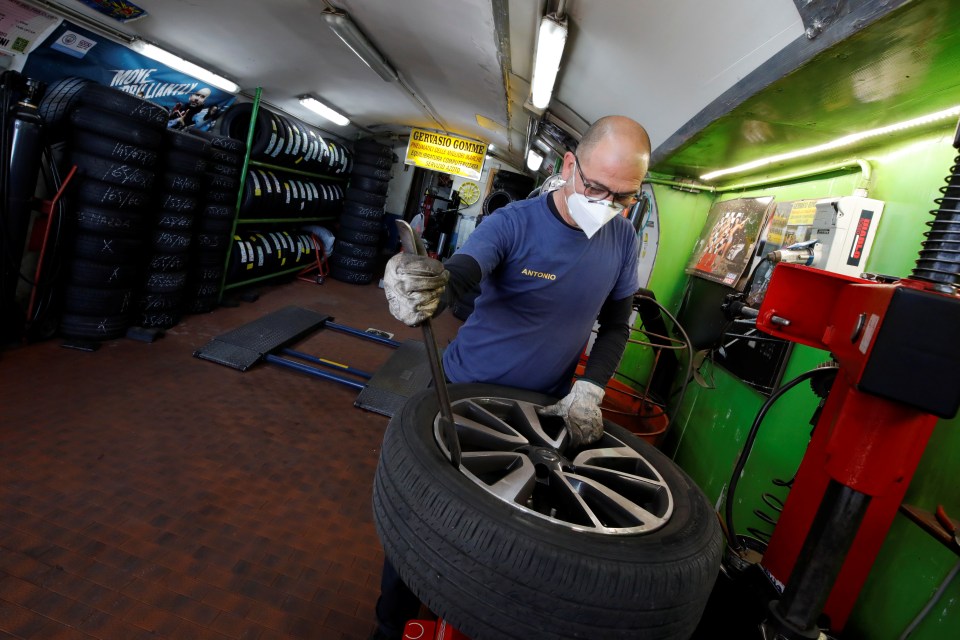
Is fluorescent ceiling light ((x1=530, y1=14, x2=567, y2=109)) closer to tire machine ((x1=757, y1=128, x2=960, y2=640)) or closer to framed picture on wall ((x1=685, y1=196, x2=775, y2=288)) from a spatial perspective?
framed picture on wall ((x1=685, y1=196, x2=775, y2=288))

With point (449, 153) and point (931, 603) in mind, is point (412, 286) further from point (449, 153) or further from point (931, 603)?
point (449, 153)

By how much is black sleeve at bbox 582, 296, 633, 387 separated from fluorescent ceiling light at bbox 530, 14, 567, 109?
177 cm

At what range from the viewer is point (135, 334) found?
3830mm

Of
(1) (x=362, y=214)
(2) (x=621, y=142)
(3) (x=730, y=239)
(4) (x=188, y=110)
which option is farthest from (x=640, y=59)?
(1) (x=362, y=214)

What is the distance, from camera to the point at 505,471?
1321 millimetres

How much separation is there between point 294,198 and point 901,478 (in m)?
6.78

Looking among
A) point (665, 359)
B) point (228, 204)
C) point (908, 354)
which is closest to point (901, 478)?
point (908, 354)

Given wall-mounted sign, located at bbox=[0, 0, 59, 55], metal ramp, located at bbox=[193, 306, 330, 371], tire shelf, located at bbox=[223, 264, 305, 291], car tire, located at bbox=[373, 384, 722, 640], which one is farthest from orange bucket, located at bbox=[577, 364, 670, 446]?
wall-mounted sign, located at bbox=[0, 0, 59, 55]

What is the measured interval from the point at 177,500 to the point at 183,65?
492 cm

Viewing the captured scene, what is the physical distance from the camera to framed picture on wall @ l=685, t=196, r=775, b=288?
3023 millimetres

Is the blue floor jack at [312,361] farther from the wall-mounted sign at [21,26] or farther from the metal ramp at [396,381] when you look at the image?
the wall-mounted sign at [21,26]

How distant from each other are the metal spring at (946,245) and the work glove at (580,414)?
822 millimetres

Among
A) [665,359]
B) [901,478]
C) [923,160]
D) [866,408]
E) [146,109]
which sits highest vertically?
[923,160]

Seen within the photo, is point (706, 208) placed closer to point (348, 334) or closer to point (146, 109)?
point (348, 334)
